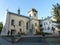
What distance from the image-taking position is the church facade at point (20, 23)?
35031 millimetres

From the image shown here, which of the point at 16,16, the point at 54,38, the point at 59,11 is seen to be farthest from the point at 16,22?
the point at 54,38

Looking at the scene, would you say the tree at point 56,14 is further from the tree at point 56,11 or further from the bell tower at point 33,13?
the bell tower at point 33,13

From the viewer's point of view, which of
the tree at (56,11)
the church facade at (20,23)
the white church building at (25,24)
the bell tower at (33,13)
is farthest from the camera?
the bell tower at (33,13)

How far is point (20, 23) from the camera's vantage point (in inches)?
1535

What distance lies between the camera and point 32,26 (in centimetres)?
4181

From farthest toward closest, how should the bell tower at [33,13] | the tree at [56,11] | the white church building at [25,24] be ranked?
the bell tower at [33,13] → the white church building at [25,24] → the tree at [56,11]

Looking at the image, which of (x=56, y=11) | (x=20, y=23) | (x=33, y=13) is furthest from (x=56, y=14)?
(x=33, y=13)

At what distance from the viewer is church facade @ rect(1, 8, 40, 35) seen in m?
35.0

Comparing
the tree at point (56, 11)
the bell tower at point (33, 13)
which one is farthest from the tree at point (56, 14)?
the bell tower at point (33, 13)

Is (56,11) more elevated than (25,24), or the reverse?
(56,11)

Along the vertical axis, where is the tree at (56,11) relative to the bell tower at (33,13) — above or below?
below

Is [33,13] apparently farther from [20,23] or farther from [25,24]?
[20,23]

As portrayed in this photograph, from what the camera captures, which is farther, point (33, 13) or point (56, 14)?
point (33, 13)

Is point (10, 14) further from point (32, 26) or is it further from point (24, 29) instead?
point (32, 26)
